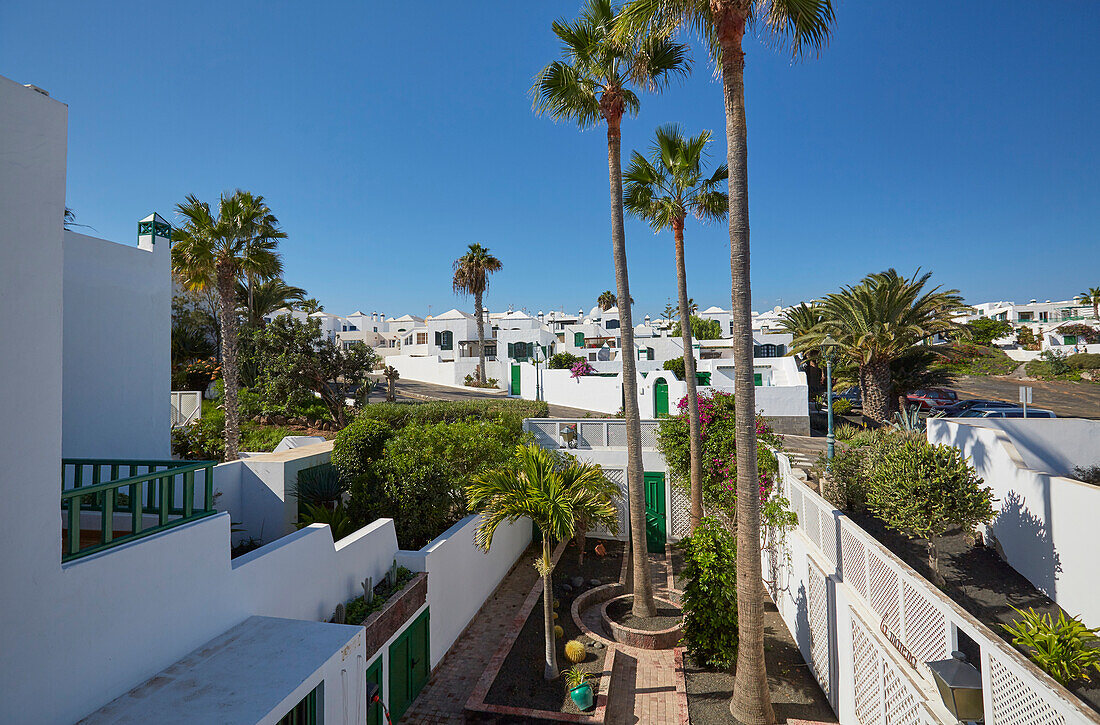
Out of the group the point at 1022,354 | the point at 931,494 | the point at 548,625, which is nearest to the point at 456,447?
the point at 548,625

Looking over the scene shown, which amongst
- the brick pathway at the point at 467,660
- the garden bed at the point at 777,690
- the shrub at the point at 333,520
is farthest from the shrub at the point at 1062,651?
the shrub at the point at 333,520

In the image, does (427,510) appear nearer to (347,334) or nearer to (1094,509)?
(1094,509)

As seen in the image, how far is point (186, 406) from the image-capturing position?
1802 cm

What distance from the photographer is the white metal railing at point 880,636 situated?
12.1ft

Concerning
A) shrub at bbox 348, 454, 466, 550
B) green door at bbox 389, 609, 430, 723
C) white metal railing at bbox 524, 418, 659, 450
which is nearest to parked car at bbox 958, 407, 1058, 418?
white metal railing at bbox 524, 418, 659, 450

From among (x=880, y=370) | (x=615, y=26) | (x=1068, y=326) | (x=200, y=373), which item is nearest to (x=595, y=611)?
(x=615, y=26)

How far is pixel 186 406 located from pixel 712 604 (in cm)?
1795

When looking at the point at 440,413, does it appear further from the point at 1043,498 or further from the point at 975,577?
the point at 1043,498

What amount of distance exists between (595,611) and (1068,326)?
7588cm

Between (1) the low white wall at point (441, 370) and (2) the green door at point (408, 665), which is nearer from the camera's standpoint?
(2) the green door at point (408, 665)

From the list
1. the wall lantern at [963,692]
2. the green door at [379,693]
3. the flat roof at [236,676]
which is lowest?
the green door at [379,693]

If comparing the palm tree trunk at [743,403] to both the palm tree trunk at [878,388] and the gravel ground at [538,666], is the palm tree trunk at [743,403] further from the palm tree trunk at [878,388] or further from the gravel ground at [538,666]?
the palm tree trunk at [878,388]

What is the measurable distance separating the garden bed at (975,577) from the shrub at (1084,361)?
48.3 m

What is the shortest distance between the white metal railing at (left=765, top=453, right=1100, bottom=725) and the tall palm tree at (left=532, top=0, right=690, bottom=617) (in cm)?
289
